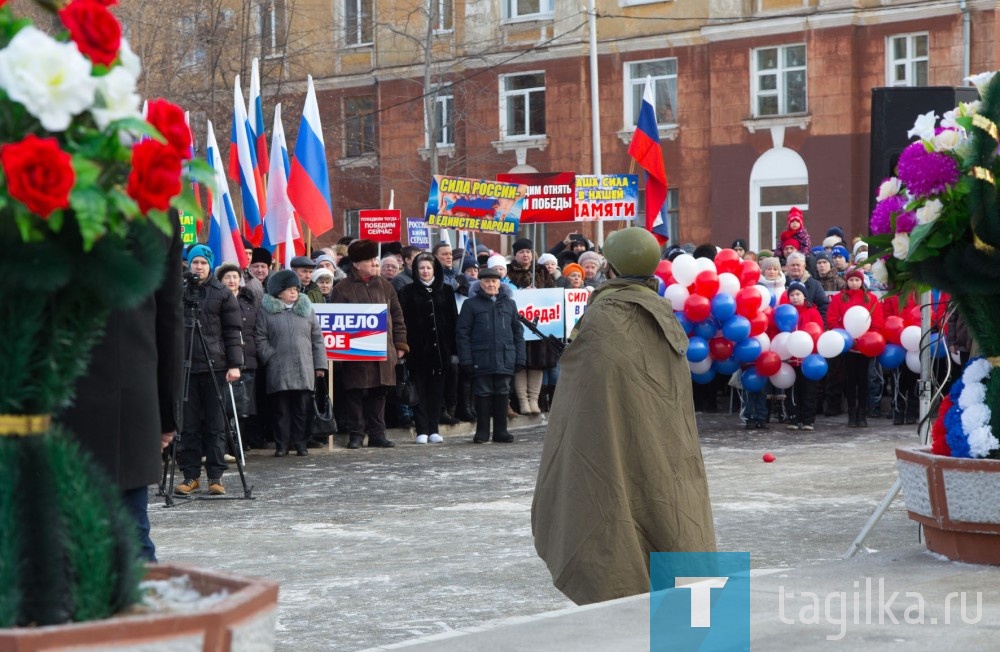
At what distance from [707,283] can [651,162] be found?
19.2 feet

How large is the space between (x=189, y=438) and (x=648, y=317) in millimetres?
6744

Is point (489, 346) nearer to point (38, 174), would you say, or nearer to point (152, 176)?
point (152, 176)

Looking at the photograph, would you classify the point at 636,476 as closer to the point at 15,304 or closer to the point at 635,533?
the point at 635,533

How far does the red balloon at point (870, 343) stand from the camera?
59.7 ft

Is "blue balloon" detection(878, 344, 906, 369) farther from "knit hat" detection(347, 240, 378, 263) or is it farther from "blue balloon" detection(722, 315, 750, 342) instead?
"knit hat" detection(347, 240, 378, 263)

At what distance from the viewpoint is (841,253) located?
71.7 feet

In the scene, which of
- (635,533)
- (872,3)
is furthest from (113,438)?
(872,3)

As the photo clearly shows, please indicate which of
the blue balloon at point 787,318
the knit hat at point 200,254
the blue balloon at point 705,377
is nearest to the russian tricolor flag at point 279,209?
the blue balloon at point 705,377

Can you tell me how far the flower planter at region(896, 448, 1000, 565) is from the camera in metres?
7.16

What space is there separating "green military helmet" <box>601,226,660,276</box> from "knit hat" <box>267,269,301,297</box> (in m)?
8.48

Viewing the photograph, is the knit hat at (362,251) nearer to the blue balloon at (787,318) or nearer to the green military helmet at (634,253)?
the blue balloon at (787,318)

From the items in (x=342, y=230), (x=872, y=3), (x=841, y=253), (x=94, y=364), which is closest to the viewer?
(x=94, y=364)

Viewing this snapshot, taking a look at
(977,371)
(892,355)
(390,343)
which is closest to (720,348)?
(892,355)

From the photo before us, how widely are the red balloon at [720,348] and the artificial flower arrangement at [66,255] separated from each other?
15193 mm
